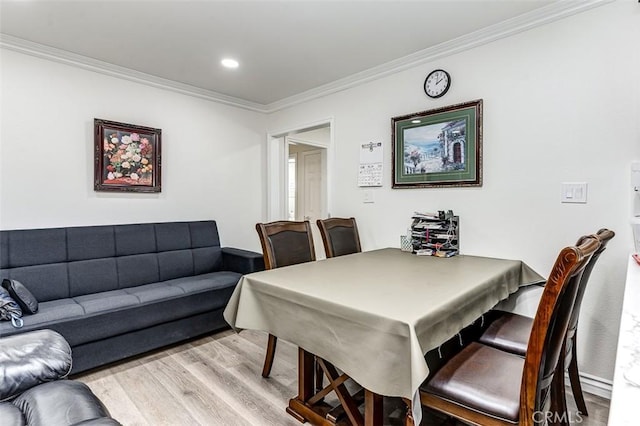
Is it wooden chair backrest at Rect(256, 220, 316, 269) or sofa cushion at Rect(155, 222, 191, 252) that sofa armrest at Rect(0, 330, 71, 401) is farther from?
sofa cushion at Rect(155, 222, 191, 252)

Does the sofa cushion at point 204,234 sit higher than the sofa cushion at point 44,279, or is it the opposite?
the sofa cushion at point 204,234

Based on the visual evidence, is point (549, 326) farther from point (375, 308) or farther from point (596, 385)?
point (596, 385)

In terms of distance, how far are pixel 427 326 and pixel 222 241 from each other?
3.17 m

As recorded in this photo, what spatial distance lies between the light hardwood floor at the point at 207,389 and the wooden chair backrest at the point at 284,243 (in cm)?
78

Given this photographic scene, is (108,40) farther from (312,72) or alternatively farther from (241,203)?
(241,203)

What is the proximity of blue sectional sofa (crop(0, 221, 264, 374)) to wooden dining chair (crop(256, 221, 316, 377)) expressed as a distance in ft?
2.94

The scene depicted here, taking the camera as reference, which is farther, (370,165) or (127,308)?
(370,165)

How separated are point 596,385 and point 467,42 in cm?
246

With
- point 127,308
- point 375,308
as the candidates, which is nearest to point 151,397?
point 127,308

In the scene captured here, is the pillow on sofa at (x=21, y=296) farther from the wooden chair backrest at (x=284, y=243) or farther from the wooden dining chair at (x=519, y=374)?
the wooden dining chair at (x=519, y=374)

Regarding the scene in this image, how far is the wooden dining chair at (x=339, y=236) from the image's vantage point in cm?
273

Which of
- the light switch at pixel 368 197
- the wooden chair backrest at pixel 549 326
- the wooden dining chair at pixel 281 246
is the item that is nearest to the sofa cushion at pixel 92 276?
the wooden dining chair at pixel 281 246

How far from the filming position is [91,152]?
2.96 meters

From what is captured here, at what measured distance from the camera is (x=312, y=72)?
3219mm
